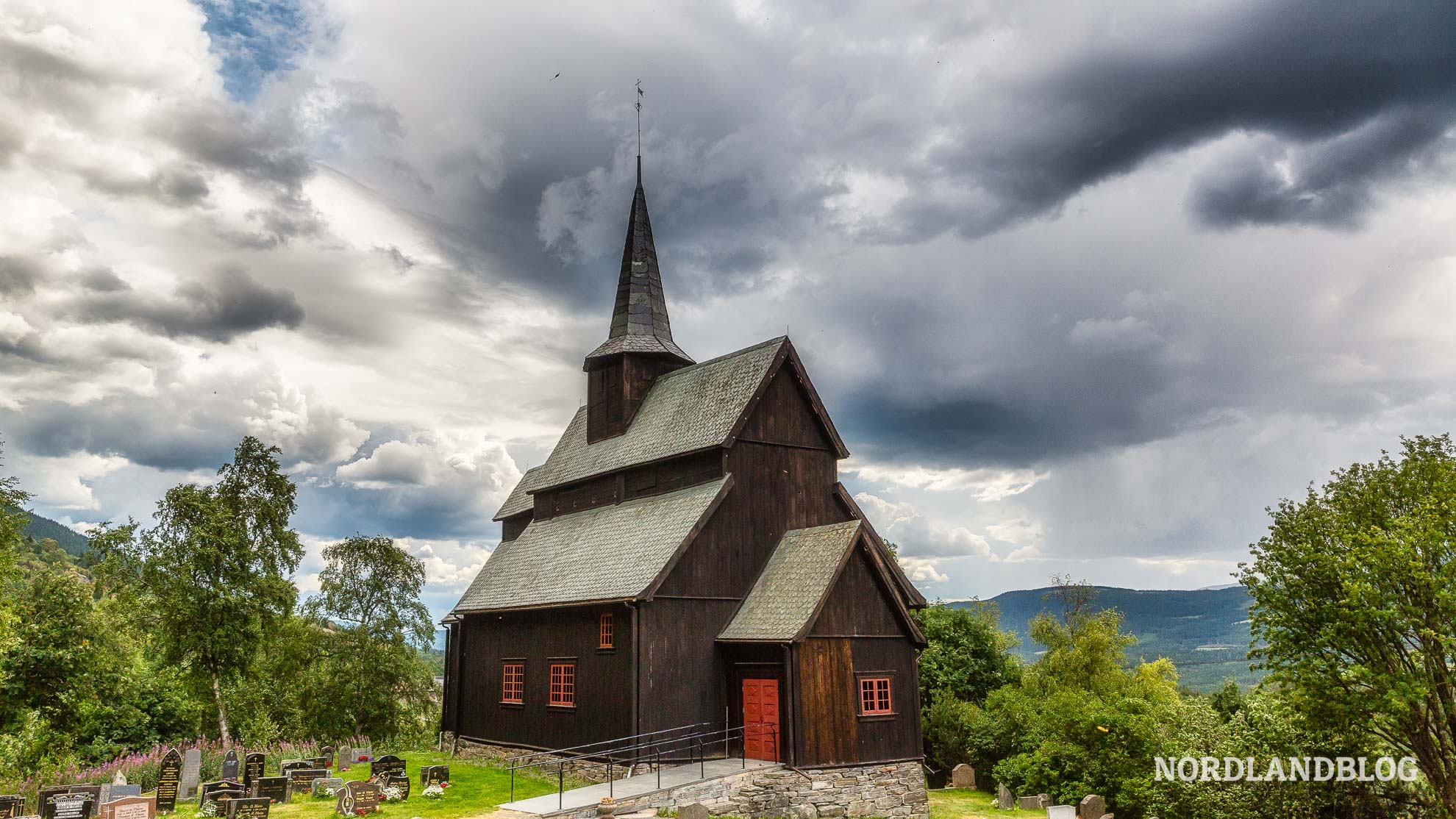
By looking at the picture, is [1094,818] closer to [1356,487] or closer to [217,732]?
[1356,487]

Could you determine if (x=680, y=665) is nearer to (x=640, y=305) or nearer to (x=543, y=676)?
(x=543, y=676)

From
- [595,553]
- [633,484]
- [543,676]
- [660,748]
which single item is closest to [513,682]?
[543,676]

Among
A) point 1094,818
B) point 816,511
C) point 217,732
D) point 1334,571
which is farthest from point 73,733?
point 1334,571

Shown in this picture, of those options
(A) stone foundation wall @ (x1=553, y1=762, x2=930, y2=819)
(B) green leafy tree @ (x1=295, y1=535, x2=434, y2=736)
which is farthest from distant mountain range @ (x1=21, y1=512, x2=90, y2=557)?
(A) stone foundation wall @ (x1=553, y1=762, x2=930, y2=819)

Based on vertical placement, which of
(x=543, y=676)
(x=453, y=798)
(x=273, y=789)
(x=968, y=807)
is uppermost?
(x=543, y=676)

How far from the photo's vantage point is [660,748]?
828 inches

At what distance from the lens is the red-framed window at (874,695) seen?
20.8 metres

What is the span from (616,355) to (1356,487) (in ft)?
66.8

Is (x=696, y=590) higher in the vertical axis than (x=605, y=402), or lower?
lower

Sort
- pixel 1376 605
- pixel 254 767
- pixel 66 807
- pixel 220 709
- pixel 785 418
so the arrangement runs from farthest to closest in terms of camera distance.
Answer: pixel 220 709, pixel 785 418, pixel 254 767, pixel 66 807, pixel 1376 605

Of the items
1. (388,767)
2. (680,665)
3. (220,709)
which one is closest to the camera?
(388,767)

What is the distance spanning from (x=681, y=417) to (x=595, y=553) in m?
4.63

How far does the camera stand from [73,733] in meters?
26.5

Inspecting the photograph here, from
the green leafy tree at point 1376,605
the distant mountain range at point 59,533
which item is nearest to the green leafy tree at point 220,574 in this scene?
the green leafy tree at point 1376,605
